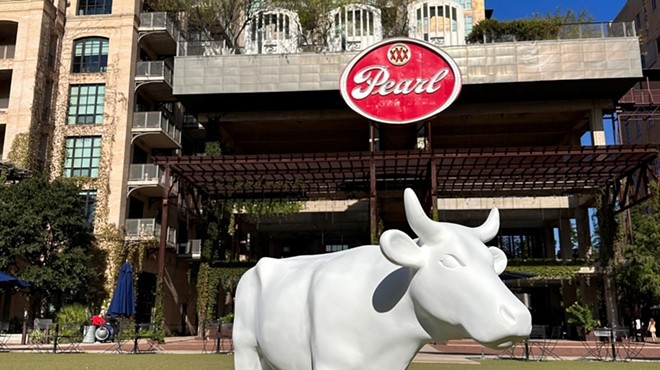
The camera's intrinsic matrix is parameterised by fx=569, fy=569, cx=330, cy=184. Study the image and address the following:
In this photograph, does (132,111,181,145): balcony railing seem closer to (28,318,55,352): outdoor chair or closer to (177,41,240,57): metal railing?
(177,41,240,57): metal railing

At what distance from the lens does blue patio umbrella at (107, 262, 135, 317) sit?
846 inches

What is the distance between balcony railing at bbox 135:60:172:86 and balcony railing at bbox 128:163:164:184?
523 centimetres

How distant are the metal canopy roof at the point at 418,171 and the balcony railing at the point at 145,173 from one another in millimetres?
3637

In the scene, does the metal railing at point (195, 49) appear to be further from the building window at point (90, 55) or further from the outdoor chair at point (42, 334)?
the outdoor chair at point (42, 334)

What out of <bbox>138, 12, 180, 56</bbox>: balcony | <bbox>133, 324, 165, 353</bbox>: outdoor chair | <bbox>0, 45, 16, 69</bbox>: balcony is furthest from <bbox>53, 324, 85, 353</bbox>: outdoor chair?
<bbox>138, 12, 180, 56</bbox>: balcony

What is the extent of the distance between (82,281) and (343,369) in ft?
88.0

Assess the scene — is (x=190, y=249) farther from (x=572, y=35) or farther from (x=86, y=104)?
(x=572, y=35)

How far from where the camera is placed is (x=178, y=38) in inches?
1400

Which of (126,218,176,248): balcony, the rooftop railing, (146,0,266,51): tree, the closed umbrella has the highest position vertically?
(146,0,266,51): tree

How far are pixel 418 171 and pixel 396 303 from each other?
2465 cm

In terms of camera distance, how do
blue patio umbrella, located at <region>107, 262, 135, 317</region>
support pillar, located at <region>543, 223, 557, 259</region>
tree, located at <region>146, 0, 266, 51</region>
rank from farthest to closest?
support pillar, located at <region>543, 223, 557, 259</region>, tree, located at <region>146, 0, 266, 51</region>, blue patio umbrella, located at <region>107, 262, 135, 317</region>

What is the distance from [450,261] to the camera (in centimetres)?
271

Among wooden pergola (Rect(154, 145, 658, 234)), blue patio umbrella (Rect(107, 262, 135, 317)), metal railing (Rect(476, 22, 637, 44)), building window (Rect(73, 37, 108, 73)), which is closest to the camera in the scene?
blue patio umbrella (Rect(107, 262, 135, 317))

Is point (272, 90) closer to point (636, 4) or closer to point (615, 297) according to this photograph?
point (615, 297)
